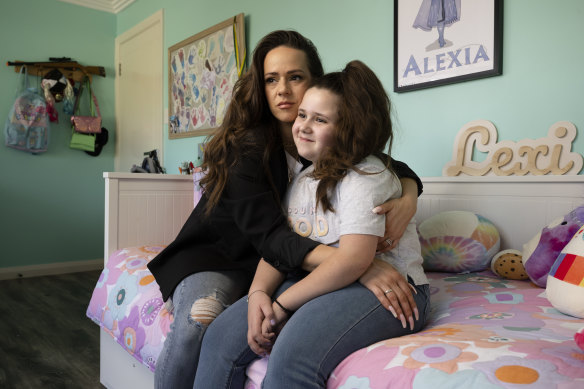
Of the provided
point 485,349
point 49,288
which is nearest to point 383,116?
point 485,349

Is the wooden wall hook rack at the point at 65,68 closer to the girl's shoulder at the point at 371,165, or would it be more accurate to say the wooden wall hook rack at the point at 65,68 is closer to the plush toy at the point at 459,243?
the plush toy at the point at 459,243

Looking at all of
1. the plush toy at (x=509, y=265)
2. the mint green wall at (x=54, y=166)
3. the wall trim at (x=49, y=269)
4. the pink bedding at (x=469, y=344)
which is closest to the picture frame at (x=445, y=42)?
the plush toy at (x=509, y=265)

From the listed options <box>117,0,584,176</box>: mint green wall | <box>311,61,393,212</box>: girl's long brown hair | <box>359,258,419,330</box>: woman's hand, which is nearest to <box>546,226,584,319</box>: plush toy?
<box>359,258,419,330</box>: woman's hand

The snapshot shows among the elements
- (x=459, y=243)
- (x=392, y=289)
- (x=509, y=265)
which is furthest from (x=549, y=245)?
(x=392, y=289)

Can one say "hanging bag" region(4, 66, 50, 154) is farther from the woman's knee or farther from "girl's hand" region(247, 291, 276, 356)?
"girl's hand" region(247, 291, 276, 356)

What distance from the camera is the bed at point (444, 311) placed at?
68cm

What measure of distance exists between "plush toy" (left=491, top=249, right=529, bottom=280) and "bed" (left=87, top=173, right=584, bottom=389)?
0.03 meters

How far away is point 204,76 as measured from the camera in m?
2.98

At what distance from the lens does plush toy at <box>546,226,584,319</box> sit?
915 millimetres

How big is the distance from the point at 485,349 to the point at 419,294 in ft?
0.79

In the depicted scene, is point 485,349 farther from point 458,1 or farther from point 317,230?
point 458,1

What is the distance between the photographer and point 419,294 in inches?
37.5

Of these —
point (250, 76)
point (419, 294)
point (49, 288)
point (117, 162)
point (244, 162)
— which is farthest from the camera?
point (117, 162)

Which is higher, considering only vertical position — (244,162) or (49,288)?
(244,162)
